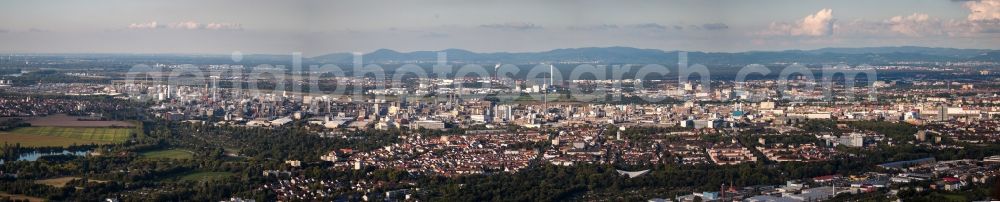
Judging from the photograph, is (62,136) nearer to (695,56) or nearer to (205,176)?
(205,176)

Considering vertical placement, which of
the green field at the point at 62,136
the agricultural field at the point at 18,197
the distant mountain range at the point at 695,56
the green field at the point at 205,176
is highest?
the distant mountain range at the point at 695,56

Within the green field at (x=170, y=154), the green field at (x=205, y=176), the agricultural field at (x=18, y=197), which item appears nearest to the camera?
the agricultural field at (x=18, y=197)

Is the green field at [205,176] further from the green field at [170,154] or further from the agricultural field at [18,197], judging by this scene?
the agricultural field at [18,197]

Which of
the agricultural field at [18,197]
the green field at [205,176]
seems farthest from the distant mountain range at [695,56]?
the agricultural field at [18,197]

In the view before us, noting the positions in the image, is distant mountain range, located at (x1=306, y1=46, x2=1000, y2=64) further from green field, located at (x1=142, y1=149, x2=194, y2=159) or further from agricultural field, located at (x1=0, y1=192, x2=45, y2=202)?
agricultural field, located at (x1=0, y1=192, x2=45, y2=202)

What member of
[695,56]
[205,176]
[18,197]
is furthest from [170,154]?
[695,56]

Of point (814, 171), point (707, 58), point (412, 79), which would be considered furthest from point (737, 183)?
point (707, 58)

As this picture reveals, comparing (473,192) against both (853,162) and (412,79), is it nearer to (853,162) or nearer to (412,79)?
(853,162)
